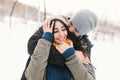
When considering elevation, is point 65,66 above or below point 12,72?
above

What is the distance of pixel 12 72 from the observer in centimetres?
567

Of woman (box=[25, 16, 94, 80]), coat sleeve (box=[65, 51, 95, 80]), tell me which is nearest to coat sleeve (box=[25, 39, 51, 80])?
woman (box=[25, 16, 94, 80])

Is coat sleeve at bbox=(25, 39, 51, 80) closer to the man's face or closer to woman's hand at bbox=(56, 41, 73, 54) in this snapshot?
woman's hand at bbox=(56, 41, 73, 54)

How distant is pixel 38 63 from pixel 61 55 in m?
0.13

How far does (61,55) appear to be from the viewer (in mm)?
1809

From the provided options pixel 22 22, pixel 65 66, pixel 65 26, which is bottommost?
pixel 22 22

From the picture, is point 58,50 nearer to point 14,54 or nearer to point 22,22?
point 14,54

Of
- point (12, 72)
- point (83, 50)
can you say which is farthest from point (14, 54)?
point (83, 50)

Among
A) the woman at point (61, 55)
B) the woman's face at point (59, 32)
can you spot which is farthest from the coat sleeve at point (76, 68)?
the woman's face at point (59, 32)

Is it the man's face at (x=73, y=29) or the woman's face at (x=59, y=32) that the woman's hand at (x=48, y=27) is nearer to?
the woman's face at (x=59, y=32)

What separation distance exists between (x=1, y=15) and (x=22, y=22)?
4.91 m

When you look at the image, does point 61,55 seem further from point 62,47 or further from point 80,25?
point 80,25

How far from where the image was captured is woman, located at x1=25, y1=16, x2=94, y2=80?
1.75m

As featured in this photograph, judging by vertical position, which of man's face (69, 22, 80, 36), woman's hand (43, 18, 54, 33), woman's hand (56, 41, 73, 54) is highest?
woman's hand (43, 18, 54, 33)
